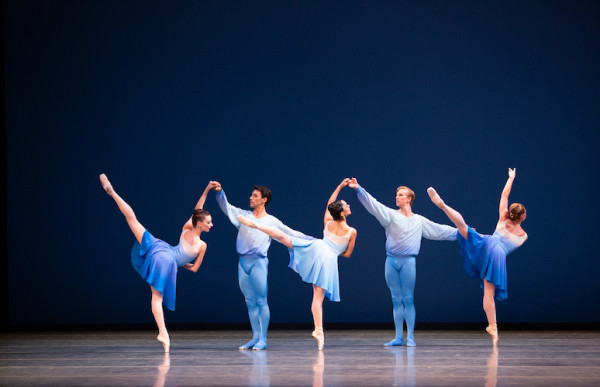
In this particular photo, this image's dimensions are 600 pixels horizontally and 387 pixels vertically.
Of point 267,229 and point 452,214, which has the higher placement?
Answer: point 452,214

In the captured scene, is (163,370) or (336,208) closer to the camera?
(163,370)

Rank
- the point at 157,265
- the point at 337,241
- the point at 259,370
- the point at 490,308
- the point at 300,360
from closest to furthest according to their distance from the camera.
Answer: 1. the point at 259,370
2. the point at 300,360
3. the point at 157,265
4. the point at 337,241
5. the point at 490,308

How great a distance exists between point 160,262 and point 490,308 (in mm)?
2785

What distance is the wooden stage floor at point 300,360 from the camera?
14.2 feet

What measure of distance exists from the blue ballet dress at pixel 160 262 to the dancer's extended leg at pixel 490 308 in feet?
8.30

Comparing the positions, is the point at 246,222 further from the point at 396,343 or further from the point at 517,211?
the point at 517,211

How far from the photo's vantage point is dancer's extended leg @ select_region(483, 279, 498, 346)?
6.17 metres

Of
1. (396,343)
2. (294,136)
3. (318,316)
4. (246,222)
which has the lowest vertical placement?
(396,343)

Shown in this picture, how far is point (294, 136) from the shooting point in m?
7.86

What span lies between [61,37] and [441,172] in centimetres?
434

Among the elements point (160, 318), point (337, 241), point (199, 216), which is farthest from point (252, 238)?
point (160, 318)

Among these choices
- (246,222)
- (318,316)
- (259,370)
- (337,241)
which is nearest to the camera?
(259,370)

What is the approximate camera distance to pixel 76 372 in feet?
15.3

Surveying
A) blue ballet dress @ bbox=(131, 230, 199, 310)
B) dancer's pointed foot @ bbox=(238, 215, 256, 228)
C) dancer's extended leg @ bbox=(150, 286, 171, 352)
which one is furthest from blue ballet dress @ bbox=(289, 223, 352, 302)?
dancer's extended leg @ bbox=(150, 286, 171, 352)
